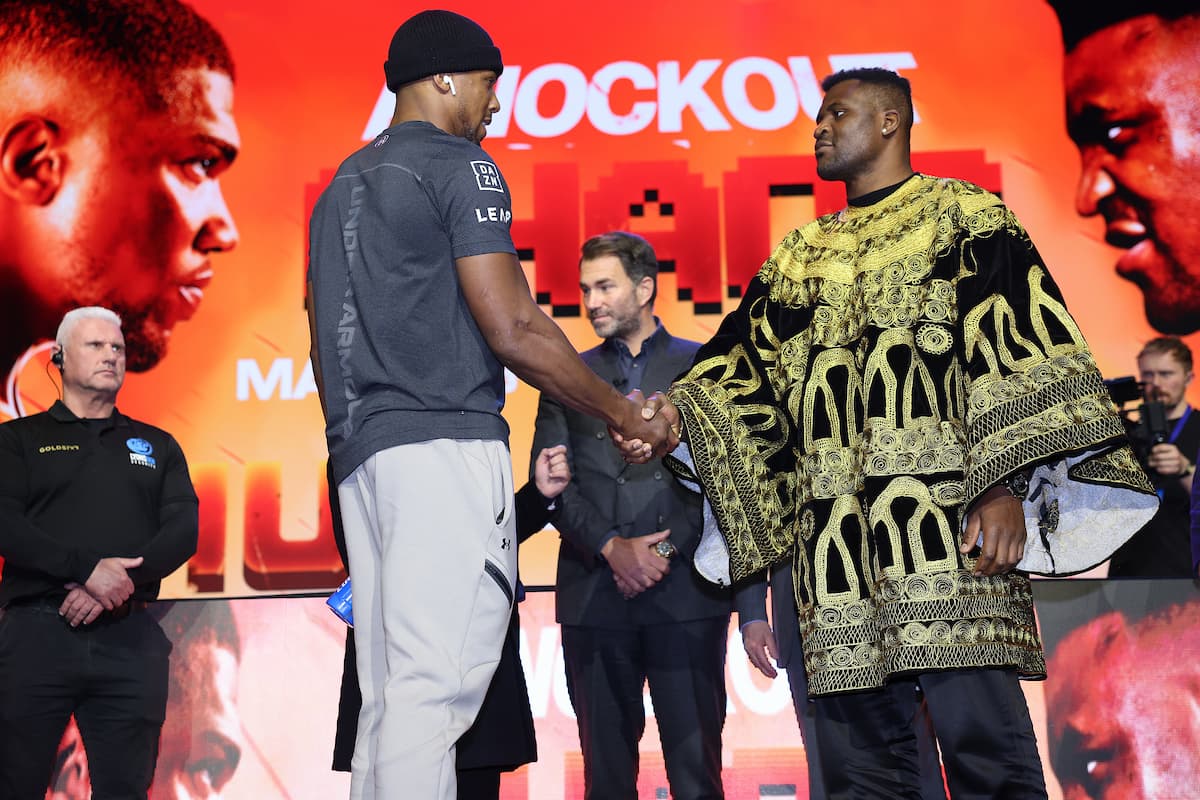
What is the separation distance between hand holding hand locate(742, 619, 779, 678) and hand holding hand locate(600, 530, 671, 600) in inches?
11.6

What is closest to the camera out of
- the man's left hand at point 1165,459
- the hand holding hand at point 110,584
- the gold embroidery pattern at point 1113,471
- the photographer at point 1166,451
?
the gold embroidery pattern at point 1113,471

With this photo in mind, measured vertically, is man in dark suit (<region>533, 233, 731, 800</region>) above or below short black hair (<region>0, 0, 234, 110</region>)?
below

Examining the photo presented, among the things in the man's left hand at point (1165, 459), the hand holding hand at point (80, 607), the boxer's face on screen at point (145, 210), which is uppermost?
the boxer's face on screen at point (145, 210)

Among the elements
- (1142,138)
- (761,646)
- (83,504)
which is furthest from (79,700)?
(1142,138)

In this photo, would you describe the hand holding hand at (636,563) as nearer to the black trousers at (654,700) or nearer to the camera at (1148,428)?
the black trousers at (654,700)

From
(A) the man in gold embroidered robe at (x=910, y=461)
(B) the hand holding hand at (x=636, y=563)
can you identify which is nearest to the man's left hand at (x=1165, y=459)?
(B) the hand holding hand at (x=636, y=563)

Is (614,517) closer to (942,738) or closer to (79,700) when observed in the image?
(942,738)

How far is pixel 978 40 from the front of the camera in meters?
5.88

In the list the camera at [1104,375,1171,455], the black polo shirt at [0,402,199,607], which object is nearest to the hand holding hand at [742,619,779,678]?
the black polo shirt at [0,402,199,607]

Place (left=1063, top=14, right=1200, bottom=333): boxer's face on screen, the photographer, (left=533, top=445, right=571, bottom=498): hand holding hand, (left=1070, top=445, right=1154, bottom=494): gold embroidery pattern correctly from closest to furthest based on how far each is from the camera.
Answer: (left=1070, top=445, right=1154, bottom=494): gold embroidery pattern, (left=533, top=445, right=571, bottom=498): hand holding hand, the photographer, (left=1063, top=14, right=1200, bottom=333): boxer's face on screen

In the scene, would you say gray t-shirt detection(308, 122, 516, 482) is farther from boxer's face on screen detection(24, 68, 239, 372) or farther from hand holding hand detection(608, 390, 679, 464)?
boxer's face on screen detection(24, 68, 239, 372)

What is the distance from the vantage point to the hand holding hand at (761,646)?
3354 mm

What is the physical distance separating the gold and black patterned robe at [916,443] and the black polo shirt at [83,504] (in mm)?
2108

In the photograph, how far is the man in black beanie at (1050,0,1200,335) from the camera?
5785mm
